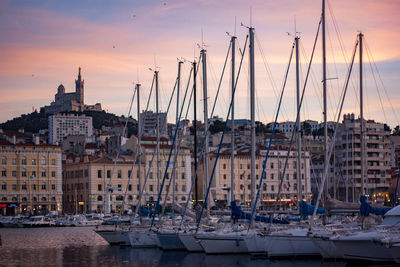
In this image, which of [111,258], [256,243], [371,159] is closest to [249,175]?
[371,159]

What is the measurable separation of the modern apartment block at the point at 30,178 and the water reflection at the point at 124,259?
59119 millimetres

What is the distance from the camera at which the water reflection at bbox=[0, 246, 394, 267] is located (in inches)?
1527

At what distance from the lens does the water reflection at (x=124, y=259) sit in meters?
38.8

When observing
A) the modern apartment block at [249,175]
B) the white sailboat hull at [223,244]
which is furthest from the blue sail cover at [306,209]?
the modern apartment block at [249,175]

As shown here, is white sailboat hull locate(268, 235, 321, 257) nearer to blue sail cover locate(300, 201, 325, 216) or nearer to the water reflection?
the water reflection

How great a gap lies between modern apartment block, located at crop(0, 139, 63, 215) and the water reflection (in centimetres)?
5912

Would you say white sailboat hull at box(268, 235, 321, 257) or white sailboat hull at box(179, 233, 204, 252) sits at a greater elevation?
white sailboat hull at box(268, 235, 321, 257)

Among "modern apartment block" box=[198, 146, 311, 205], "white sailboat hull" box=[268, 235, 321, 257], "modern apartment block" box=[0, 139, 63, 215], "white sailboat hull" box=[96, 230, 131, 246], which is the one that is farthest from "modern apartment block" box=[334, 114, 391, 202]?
"white sailboat hull" box=[268, 235, 321, 257]

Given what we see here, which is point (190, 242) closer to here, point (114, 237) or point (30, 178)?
point (114, 237)

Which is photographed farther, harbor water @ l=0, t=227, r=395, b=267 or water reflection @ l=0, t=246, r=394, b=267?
harbor water @ l=0, t=227, r=395, b=267

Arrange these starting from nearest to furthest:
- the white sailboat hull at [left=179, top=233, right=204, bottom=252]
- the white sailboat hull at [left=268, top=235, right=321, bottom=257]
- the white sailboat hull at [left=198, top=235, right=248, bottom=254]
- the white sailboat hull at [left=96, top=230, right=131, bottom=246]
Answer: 1. the white sailboat hull at [left=268, top=235, right=321, bottom=257]
2. the white sailboat hull at [left=198, top=235, right=248, bottom=254]
3. the white sailboat hull at [left=179, top=233, right=204, bottom=252]
4. the white sailboat hull at [left=96, top=230, right=131, bottom=246]

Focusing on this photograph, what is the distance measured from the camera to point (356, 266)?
116 ft

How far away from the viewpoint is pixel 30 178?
112562mm

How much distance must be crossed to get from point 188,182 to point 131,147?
37.0 feet
